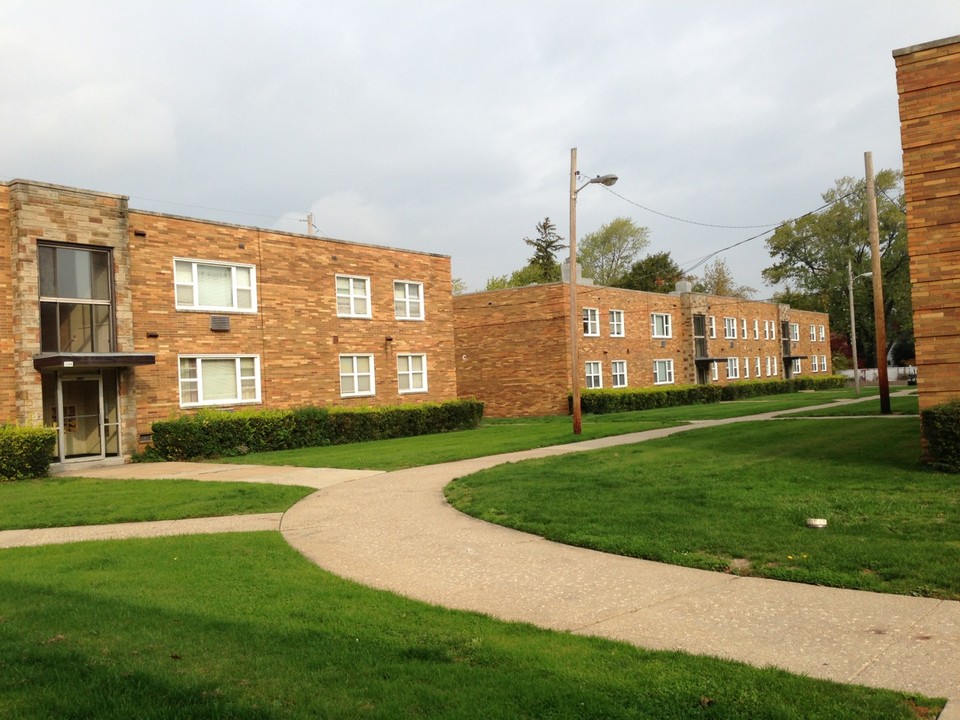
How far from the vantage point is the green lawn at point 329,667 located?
393 centimetres

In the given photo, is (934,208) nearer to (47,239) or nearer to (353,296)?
(47,239)

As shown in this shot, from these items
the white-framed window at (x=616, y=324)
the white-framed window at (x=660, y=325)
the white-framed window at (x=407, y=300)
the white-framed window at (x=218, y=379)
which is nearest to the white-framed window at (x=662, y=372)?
the white-framed window at (x=660, y=325)

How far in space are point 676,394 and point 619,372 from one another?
10.2ft

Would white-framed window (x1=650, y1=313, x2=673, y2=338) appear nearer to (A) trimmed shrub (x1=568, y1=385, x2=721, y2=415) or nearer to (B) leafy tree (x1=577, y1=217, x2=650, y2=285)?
(A) trimmed shrub (x1=568, y1=385, x2=721, y2=415)

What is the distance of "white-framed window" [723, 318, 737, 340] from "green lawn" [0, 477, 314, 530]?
4312 cm

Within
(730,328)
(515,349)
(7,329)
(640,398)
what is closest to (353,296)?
(7,329)

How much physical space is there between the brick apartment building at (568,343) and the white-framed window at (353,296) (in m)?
11.6

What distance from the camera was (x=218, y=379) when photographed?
2338 centimetres

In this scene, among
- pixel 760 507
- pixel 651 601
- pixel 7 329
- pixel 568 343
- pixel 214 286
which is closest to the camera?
pixel 651 601

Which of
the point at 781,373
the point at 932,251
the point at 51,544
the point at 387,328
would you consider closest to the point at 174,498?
the point at 51,544

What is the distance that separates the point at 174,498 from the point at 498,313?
1083 inches

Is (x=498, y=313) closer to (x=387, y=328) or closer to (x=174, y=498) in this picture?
(x=387, y=328)

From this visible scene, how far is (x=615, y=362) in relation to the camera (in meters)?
41.0

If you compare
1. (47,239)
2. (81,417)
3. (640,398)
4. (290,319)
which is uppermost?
(47,239)
